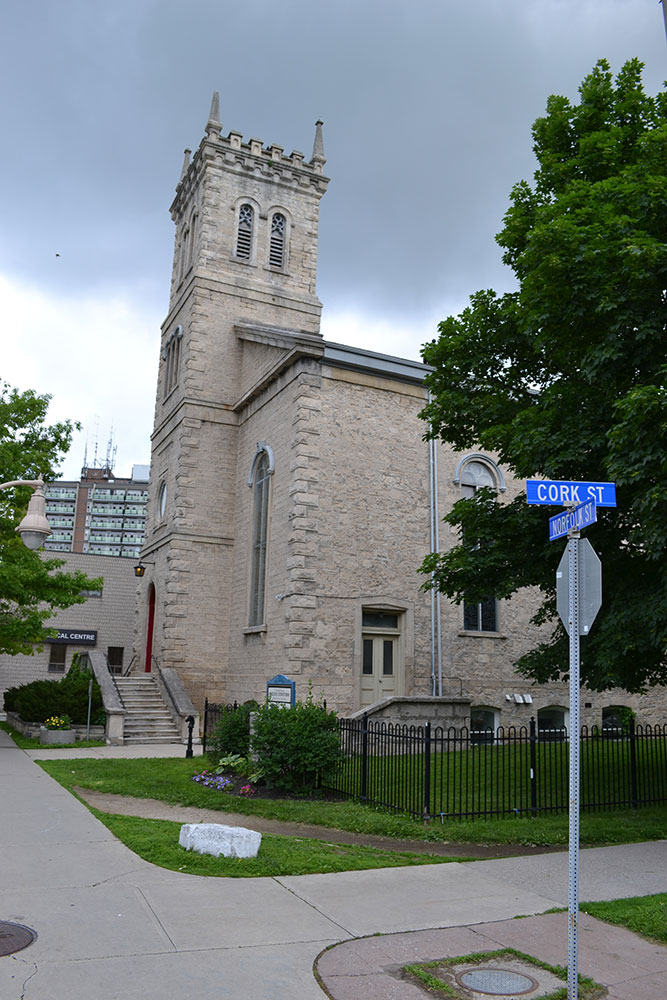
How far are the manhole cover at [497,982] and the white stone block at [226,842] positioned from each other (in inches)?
136

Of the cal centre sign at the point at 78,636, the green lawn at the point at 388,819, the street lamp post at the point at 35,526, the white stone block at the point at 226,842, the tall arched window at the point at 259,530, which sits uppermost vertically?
the tall arched window at the point at 259,530

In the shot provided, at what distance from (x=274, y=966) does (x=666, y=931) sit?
3034 millimetres

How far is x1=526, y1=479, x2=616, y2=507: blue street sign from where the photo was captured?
555cm

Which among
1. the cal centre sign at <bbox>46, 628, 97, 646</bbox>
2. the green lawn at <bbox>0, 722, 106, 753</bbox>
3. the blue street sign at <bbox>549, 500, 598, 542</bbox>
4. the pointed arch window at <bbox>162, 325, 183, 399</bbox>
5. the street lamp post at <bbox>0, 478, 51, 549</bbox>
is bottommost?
the green lawn at <bbox>0, 722, 106, 753</bbox>

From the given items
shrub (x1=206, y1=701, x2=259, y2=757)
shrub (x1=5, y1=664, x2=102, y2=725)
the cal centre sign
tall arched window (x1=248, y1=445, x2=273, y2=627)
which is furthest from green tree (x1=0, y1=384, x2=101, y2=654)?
the cal centre sign

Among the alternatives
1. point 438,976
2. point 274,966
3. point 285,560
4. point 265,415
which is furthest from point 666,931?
point 265,415

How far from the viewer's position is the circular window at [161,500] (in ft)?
91.6

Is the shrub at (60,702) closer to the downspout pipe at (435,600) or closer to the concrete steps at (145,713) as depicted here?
the concrete steps at (145,713)

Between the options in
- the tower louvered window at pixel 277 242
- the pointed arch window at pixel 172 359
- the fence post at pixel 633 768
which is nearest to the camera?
the fence post at pixel 633 768

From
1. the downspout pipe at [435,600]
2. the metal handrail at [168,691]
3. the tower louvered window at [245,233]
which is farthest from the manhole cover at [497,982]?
the tower louvered window at [245,233]

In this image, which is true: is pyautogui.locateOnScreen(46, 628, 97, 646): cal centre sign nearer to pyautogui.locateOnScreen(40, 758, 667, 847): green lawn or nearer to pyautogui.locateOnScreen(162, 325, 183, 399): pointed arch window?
pyautogui.locateOnScreen(162, 325, 183, 399): pointed arch window

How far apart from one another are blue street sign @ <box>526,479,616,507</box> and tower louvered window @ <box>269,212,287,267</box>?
2522 cm

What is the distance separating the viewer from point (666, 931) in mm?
5984

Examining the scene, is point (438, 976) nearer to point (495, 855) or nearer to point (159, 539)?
point (495, 855)
